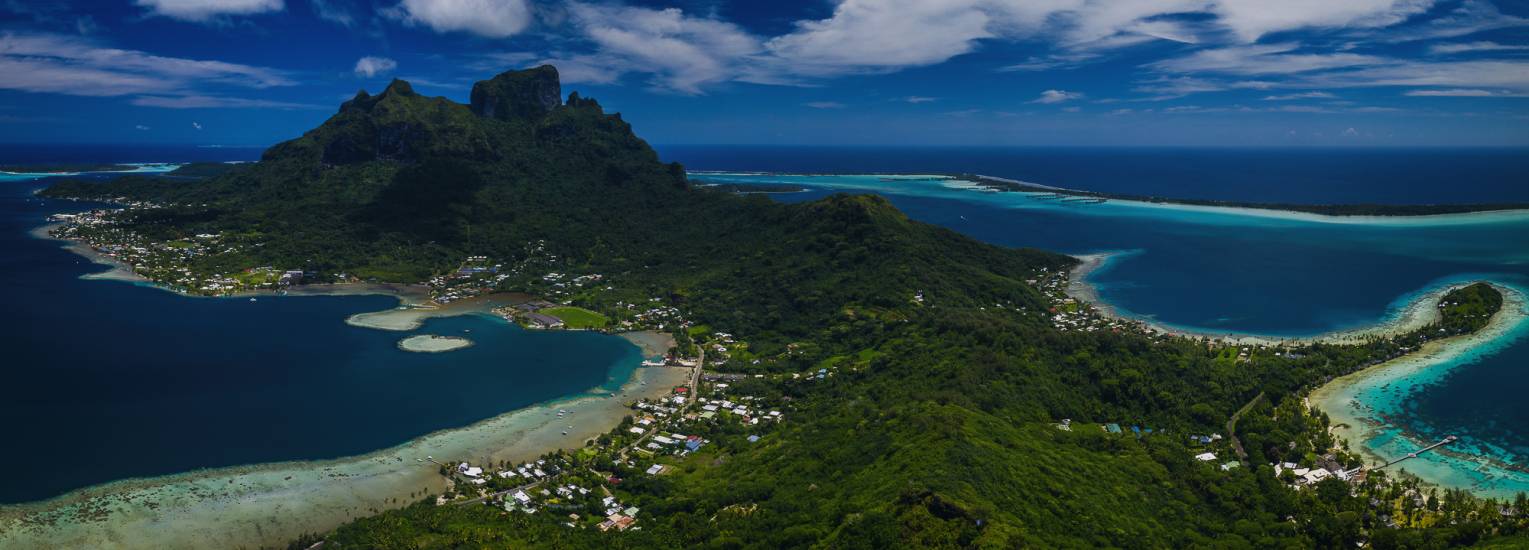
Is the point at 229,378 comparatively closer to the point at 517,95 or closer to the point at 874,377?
the point at 874,377

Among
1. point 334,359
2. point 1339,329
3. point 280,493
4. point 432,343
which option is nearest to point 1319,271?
point 1339,329

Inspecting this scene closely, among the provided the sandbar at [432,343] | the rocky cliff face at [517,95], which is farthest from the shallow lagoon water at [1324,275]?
the rocky cliff face at [517,95]

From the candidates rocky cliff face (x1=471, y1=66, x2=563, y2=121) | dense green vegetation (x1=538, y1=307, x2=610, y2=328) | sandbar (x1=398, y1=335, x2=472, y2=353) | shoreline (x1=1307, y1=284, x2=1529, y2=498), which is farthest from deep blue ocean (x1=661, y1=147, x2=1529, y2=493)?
Answer: rocky cliff face (x1=471, y1=66, x2=563, y2=121)

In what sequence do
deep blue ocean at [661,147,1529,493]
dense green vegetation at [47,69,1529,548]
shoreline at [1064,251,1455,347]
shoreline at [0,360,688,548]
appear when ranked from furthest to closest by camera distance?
shoreline at [1064,251,1455,347] < deep blue ocean at [661,147,1529,493] < shoreline at [0,360,688,548] < dense green vegetation at [47,69,1529,548]

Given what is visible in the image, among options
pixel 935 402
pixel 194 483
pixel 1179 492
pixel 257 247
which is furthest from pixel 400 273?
pixel 1179 492

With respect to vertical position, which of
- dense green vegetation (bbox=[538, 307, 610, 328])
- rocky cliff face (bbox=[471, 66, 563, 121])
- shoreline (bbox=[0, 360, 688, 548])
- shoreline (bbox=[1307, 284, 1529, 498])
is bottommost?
shoreline (bbox=[0, 360, 688, 548])

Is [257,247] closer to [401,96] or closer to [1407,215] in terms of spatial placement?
[401,96]

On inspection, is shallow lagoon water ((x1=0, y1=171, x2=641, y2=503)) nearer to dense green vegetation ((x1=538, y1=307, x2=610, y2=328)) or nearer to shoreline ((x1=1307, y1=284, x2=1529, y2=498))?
dense green vegetation ((x1=538, y1=307, x2=610, y2=328))
